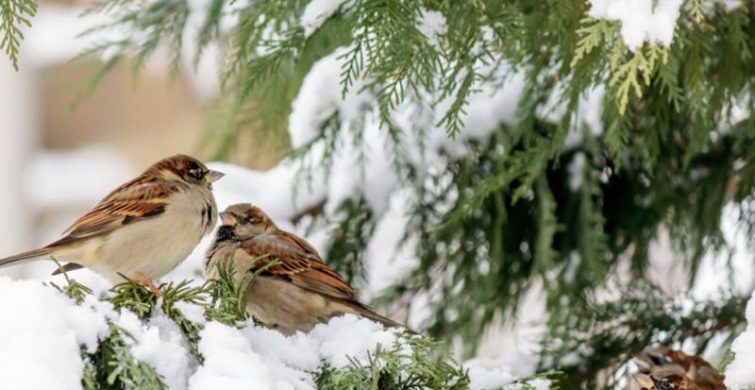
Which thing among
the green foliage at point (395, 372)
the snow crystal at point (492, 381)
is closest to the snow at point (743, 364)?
the snow crystal at point (492, 381)

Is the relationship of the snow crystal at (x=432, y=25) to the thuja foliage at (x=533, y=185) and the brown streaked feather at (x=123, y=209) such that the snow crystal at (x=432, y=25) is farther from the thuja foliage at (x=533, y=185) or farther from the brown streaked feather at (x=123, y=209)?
the brown streaked feather at (x=123, y=209)

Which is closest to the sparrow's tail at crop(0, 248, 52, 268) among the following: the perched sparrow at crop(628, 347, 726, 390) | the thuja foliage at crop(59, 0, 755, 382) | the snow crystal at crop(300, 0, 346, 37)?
the thuja foliage at crop(59, 0, 755, 382)

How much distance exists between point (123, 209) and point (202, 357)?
2.61 ft

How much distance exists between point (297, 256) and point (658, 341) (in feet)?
2.11

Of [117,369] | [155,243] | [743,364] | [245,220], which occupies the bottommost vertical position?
[117,369]

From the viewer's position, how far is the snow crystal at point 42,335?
989 mm

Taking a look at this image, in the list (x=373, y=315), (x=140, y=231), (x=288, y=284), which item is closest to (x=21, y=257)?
(x=140, y=231)

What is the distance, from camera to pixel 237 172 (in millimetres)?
2332

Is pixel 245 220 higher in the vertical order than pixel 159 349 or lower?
higher

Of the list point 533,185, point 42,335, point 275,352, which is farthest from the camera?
point 533,185

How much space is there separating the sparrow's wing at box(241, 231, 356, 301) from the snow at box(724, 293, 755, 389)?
1.92 feet

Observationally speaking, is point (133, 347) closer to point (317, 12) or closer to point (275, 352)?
point (275, 352)

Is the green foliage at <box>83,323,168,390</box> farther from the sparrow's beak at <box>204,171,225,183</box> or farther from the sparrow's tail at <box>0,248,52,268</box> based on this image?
the sparrow's beak at <box>204,171,225,183</box>

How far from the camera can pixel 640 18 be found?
4.19 ft
